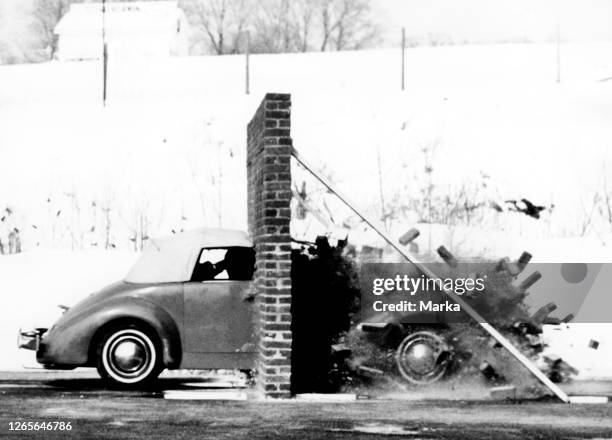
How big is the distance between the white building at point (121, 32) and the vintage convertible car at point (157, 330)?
4988 centimetres

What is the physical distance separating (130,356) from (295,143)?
2350cm

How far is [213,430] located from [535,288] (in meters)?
7.58

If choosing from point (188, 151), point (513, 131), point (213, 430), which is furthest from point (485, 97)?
point (213, 430)

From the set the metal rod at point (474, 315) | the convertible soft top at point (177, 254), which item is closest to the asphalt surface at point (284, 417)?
the metal rod at point (474, 315)

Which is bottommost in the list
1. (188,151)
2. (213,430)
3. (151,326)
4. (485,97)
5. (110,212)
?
(213,430)

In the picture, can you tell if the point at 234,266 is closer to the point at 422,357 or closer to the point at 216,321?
the point at 216,321

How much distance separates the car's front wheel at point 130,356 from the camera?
11.3 m

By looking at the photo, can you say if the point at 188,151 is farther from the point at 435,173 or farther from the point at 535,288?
the point at 535,288

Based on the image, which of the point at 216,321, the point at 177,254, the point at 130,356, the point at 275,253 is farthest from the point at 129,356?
the point at 275,253

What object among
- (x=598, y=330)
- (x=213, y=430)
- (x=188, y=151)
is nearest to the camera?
(x=213, y=430)

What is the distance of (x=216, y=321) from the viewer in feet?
37.5

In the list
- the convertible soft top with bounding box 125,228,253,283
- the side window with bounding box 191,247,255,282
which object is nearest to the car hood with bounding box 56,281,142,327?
the convertible soft top with bounding box 125,228,253,283

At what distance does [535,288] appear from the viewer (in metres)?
15.4

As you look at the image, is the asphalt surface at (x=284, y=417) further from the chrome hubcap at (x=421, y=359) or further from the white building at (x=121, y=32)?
the white building at (x=121, y=32)
